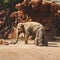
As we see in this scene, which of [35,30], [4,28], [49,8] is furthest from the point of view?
[4,28]

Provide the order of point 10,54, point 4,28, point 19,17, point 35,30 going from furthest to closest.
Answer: point 4,28
point 19,17
point 35,30
point 10,54

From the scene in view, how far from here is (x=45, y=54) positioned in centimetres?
1150

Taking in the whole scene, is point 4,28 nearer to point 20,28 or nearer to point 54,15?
point 54,15

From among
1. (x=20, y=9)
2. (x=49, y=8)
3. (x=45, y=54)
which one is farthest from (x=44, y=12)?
(x=45, y=54)

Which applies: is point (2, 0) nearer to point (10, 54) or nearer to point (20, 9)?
point (20, 9)

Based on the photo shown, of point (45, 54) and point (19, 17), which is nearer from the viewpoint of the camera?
point (45, 54)

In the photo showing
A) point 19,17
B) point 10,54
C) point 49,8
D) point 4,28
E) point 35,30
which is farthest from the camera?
point 4,28

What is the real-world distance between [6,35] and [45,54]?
11.0m

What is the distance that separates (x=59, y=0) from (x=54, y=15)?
4.27 meters

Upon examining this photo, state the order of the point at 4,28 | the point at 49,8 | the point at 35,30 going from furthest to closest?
the point at 4,28 → the point at 49,8 → the point at 35,30

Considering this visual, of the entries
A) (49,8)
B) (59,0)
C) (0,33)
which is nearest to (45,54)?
(49,8)

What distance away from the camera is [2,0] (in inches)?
954

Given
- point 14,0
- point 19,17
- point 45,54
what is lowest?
Result: point 45,54

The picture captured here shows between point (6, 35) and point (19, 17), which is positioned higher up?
point (19, 17)
